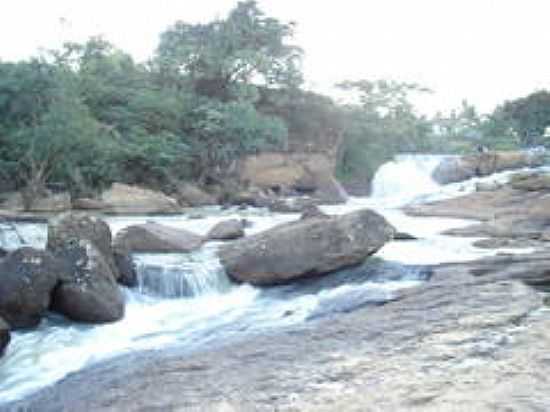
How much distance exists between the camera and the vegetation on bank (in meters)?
21.9

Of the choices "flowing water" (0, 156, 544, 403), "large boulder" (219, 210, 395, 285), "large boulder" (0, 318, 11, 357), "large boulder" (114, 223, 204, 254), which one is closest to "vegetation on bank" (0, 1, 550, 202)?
"flowing water" (0, 156, 544, 403)

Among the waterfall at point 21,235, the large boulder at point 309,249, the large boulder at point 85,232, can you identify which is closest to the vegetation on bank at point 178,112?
the waterfall at point 21,235

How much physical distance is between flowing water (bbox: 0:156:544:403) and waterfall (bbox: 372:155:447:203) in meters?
18.7

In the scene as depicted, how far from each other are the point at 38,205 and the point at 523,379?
18111 mm

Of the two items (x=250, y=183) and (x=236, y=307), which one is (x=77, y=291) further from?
(x=250, y=183)

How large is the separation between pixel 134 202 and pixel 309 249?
12064mm

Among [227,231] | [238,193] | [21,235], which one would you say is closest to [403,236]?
[227,231]

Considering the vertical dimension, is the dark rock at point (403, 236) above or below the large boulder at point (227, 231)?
below

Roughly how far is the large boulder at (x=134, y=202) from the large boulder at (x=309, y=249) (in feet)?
35.0

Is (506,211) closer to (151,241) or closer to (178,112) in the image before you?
(151,241)

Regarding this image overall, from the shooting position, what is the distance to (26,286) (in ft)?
28.0

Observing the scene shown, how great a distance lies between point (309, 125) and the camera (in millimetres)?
32906

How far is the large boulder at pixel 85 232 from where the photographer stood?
1054cm

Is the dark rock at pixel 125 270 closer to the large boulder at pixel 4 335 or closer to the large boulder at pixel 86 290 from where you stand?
the large boulder at pixel 86 290
